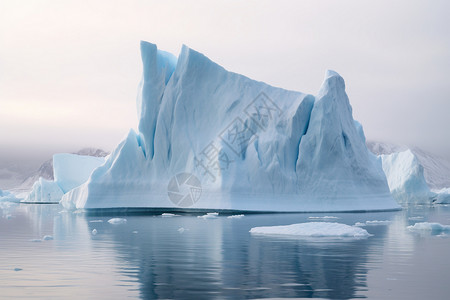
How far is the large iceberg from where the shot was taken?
24438 mm

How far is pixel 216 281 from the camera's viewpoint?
710cm

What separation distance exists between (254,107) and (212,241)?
1407cm

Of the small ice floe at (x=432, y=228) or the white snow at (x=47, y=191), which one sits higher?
the white snow at (x=47, y=191)

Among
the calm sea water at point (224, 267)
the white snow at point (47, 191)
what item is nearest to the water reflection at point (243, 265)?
the calm sea water at point (224, 267)

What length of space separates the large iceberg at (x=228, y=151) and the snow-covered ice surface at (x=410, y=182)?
16283 mm

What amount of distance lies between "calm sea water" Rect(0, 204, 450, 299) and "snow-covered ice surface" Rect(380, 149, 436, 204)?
1173 inches

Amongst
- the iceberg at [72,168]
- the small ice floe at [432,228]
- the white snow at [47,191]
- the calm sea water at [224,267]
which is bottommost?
the calm sea water at [224,267]

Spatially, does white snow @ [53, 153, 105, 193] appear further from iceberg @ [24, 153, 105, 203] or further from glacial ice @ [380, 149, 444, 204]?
glacial ice @ [380, 149, 444, 204]

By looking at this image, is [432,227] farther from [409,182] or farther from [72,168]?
[72,168]

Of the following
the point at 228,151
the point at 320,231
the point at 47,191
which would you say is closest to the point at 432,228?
the point at 320,231

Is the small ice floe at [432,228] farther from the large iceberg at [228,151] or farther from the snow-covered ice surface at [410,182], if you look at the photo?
the snow-covered ice surface at [410,182]

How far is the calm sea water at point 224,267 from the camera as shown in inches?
255

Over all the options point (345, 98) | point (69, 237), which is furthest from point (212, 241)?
point (345, 98)

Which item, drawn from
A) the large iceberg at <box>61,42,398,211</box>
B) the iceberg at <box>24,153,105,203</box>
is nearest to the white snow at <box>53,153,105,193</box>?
the iceberg at <box>24,153,105,203</box>
